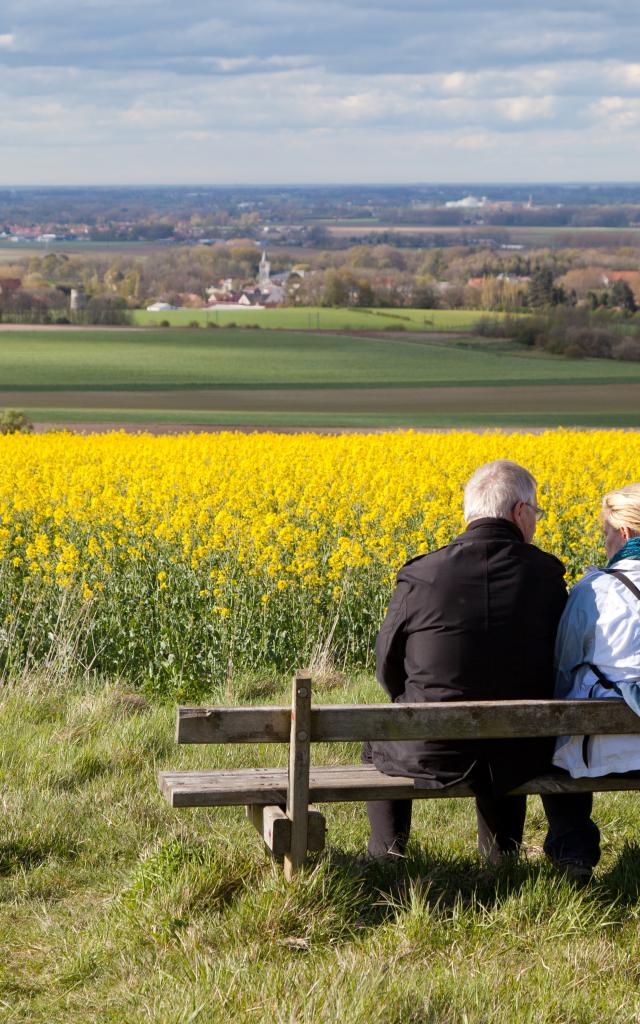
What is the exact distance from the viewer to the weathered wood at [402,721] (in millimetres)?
3840

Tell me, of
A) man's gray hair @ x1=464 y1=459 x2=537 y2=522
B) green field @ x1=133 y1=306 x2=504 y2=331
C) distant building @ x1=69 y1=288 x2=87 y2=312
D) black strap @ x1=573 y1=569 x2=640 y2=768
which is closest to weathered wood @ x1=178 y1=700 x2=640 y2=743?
black strap @ x1=573 y1=569 x2=640 y2=768

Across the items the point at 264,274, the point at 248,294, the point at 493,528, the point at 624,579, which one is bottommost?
the point at 624,579

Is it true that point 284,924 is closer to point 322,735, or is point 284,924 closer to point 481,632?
point 322,735

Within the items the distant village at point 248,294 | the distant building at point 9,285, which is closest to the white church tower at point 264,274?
the distant village at point 248,294

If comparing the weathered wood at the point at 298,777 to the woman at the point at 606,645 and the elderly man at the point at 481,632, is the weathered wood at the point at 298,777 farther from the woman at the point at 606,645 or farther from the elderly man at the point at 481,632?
the woman at the point at 606,645

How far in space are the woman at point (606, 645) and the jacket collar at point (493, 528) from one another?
31 centimetres

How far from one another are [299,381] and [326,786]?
49.8 m

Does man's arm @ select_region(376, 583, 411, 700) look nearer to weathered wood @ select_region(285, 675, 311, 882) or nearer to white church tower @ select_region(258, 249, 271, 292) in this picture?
weathered wood @ select_region(285, 675, 311, 882)

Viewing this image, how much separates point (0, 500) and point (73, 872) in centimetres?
634

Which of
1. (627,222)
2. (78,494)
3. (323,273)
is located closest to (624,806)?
(78,494)

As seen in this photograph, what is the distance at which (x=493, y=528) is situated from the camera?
13.7 feet

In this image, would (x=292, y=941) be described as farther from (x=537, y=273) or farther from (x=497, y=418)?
(x=537, y=273)

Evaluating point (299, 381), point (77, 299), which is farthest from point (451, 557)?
point (77, 299)

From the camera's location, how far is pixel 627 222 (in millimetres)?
148000
